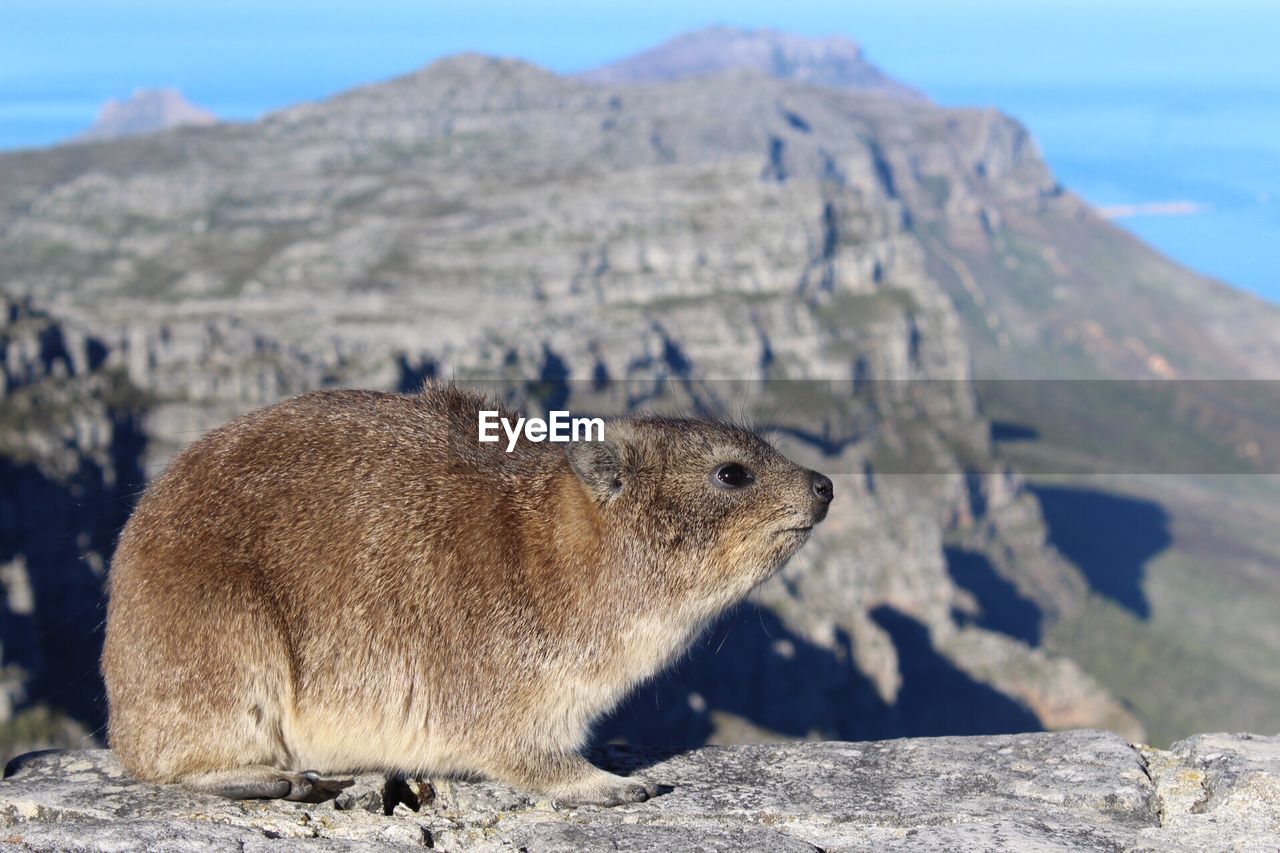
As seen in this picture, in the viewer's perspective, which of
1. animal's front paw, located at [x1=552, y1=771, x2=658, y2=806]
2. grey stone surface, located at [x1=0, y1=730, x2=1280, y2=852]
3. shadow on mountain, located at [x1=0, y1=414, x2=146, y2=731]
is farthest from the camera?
shadow on mountain, located at [x1=0, y1=414, x2=146, y2=731]

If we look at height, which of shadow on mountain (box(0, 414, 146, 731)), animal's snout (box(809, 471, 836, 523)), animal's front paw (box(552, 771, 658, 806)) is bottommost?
shadow on mountain (box(0, 414, 146, 731))

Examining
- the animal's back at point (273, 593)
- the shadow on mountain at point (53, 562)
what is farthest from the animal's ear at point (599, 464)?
the shadow on mountain at point (53, 562)

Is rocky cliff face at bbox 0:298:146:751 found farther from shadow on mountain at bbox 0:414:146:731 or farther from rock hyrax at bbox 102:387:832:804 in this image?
rock hyrax at bbox 102:387:832:804

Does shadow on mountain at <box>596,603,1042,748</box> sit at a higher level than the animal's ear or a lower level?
lower

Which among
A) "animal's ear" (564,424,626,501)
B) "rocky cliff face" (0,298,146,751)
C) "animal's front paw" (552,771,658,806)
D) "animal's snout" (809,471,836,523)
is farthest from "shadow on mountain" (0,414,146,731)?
"animal's snout" (809,471,836,523)

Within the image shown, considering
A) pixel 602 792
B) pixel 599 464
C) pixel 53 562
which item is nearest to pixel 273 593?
pixel 599 464

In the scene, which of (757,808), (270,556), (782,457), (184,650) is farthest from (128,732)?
(782,457)

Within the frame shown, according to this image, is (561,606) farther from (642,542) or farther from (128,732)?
(128,732)

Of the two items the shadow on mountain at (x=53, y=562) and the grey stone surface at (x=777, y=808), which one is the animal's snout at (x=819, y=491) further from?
the shadow on mountain at (x=53, y=562)

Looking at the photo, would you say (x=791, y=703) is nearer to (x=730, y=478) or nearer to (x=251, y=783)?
(x=730, y=478)
